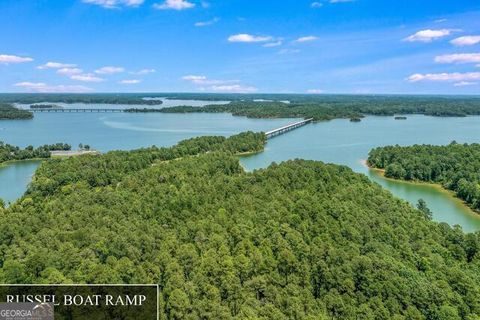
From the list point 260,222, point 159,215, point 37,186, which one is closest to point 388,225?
point 260,222

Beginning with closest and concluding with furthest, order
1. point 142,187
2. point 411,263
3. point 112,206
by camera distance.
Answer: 1. point 411,263
2. point 112,206
3. point 142,187

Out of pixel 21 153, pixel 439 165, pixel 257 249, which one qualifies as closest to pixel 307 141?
pixel 439 165

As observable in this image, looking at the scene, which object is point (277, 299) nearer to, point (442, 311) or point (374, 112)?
point (442, 311)

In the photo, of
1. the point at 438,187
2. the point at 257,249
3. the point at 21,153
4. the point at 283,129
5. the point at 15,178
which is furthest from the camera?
the point at 283,129

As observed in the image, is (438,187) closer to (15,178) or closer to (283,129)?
(15,178)

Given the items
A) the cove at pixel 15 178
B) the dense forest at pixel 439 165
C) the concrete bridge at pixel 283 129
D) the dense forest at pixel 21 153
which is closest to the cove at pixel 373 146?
the dense forest at pixel 439 165

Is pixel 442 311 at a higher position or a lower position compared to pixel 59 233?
lower
